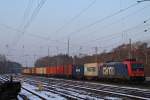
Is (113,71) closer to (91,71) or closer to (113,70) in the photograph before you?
(113,70)

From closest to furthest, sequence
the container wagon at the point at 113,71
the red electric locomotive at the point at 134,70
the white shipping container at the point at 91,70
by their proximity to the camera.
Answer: the red electric locomotive at the point at 134,70, the container wagon at the point at 113,71, the white shipping container at the point at 91,70

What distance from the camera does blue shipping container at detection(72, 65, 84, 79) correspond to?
56.7m

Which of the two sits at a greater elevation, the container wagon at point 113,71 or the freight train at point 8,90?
the container wagon at point 113,71

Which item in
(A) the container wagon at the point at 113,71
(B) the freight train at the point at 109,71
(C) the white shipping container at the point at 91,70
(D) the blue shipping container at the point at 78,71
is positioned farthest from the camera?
(D) the blue shipping container at the point at 78,71

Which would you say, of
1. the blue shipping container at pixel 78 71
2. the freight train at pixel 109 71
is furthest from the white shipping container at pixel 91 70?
the blue shipping container at pixel 78 71

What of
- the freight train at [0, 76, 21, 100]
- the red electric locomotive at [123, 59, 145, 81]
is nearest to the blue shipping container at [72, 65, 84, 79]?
the red electric locomotive at [123, 59, 145, 81]

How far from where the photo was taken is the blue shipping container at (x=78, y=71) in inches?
2231

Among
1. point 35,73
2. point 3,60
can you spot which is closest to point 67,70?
point 35,73

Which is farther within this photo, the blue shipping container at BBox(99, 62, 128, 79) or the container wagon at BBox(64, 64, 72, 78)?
the container wagon at BBox(64, 64, 72, 78)

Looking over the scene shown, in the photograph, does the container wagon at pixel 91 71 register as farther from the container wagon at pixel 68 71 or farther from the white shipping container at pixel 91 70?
the container wagon at pixel 68 71

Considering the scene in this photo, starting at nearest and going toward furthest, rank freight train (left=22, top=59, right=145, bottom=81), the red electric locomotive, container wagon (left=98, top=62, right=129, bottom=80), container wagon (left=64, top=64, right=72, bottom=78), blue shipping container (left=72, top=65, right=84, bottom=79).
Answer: the red electric locomotive, freight train (left=22, top=59, right=145, bottom=81), container wagon (left=98, top=62, right=129, bottom=80), blue shipping container (left=72, top=65, right=84, bottom=79), container wagon (left=64, top=64, right=72, bottom=78)

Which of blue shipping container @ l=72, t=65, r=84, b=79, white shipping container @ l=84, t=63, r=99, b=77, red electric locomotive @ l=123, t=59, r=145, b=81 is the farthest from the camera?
blue shipping container @ l=72, t=65, r=84, b=79

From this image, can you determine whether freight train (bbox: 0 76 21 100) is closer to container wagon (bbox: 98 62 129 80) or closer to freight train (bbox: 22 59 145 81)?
freight train (bbox: 22 59 145 81)

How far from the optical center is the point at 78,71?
191 ft
